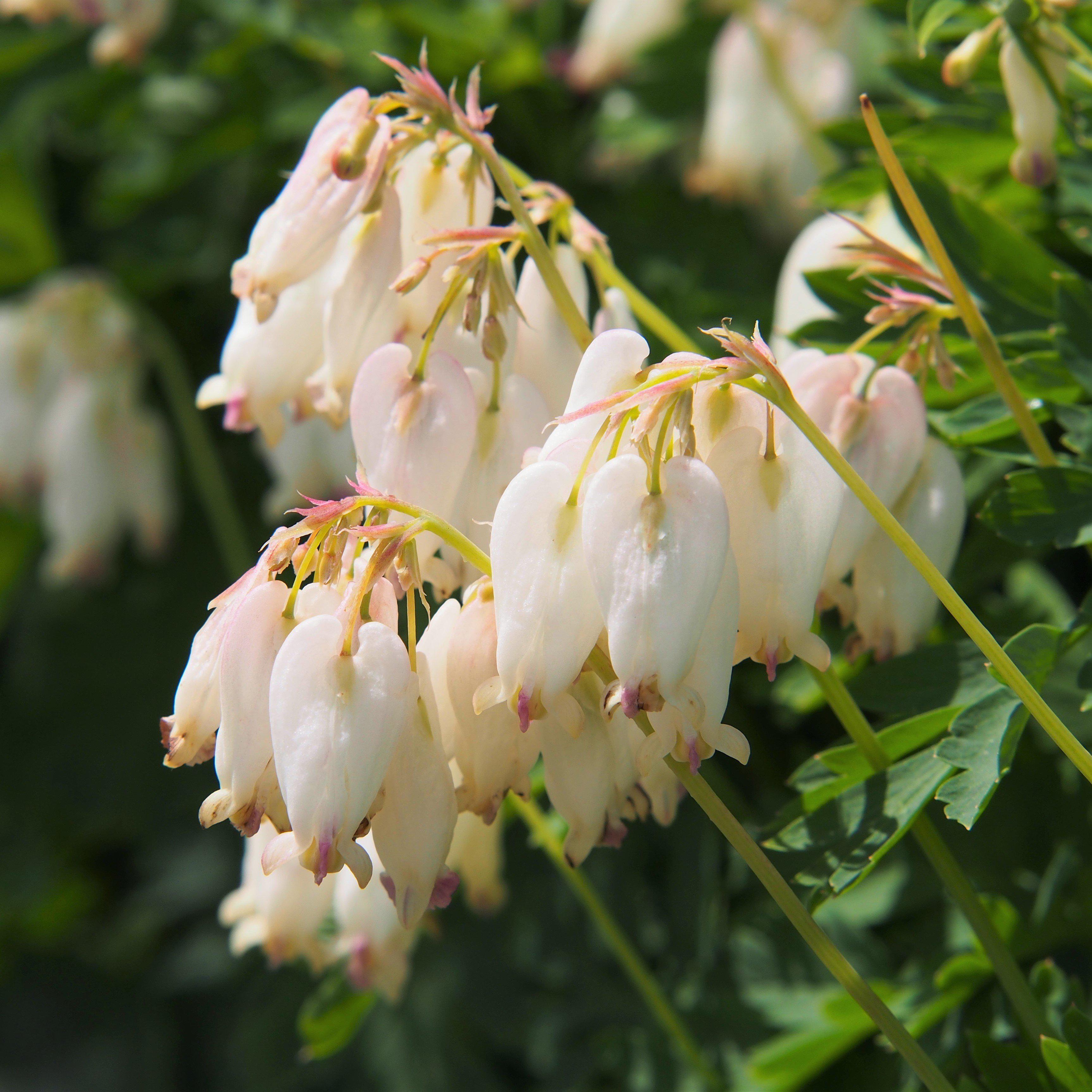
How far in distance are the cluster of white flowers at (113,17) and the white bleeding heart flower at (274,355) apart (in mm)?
971

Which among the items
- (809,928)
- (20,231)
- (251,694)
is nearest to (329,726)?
(251,694)

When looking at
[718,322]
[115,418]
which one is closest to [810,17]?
[718,322]

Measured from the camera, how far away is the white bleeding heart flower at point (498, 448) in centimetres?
73

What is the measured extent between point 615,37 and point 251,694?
1369mm

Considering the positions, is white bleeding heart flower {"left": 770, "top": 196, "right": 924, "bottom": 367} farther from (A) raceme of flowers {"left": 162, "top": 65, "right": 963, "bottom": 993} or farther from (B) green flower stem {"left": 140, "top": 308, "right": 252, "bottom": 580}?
(B) green flower stem {"left": 140, "top": 308, "right": 252, "bottom": 580}

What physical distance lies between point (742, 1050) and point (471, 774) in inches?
21.5

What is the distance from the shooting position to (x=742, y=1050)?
1028 millimetres

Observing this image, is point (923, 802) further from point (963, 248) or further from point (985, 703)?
point (963, 248)

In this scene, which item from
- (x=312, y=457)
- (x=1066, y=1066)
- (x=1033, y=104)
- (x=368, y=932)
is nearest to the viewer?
(x=1066, y=1066)

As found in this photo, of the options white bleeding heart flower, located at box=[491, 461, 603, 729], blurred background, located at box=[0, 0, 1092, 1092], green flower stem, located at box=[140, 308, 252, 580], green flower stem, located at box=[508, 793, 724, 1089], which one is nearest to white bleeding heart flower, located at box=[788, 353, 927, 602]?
blurred background, located at box=[0, 0, 1092, 1092]

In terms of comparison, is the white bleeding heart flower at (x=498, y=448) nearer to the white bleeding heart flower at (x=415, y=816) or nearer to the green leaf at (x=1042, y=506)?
the white bleeding heart flower at (x=415, y=816)

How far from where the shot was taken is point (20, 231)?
1.87m

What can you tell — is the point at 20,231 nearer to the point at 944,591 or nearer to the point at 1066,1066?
the point at 944,591

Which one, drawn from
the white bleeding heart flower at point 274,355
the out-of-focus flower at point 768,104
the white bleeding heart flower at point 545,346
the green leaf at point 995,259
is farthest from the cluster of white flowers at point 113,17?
the green leaf at point 995,259
